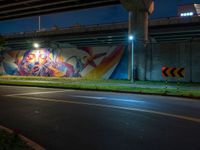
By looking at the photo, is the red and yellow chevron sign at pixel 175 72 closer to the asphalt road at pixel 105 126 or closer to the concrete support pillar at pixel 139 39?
the asphalt road at pixel 105 126

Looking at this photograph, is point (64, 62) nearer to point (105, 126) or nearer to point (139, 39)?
point (139, 39)

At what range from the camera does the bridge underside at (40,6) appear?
41625 millimetres

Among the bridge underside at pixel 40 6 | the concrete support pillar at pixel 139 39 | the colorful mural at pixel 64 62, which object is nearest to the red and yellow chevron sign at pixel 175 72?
the concrete support pillar at pixel 139 39

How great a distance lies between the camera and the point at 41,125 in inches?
309

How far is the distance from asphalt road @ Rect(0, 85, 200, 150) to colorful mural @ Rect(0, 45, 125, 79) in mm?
22445

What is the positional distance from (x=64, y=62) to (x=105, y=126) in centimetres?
2988

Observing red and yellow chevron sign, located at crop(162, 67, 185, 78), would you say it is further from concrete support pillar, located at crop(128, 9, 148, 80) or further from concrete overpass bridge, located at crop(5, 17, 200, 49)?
concrete overpass bridge, located at crop(5, 17, 200, 49)

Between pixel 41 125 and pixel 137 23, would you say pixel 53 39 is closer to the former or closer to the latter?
pixel 137 23

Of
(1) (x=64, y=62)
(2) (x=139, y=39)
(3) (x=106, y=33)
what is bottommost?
(1) (x=64, y=62)

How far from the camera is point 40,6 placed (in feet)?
149

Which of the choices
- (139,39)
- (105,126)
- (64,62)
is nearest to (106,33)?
(64,62)

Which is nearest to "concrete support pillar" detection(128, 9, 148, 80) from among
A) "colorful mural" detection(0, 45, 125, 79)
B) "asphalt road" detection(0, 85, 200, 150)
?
"colorful mural" detection(0, 45, 125, 79)

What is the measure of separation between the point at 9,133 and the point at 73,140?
1.50 meters

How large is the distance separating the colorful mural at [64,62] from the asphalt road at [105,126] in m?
22.4
